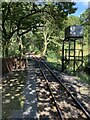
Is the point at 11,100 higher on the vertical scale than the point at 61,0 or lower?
lower

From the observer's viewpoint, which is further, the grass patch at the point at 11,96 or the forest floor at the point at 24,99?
the grass patch at the point at 11,96

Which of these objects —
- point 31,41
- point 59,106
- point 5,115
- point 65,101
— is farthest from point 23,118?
point 31,41

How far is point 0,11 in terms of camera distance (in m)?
24.0

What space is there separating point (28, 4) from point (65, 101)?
15.1 metres

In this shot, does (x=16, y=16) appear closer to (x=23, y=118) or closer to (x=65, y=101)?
(x=65, y=101)

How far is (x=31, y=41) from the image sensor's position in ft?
287

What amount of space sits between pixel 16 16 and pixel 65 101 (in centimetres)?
1552

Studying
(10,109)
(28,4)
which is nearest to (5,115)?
(10,109)

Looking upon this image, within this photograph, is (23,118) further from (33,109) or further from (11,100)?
(11,100)

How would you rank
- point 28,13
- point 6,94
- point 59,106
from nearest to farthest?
point 59,106 → point 6,94 → point 28,13

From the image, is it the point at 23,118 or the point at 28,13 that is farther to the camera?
the point at 28,13

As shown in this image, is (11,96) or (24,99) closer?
(24,99)

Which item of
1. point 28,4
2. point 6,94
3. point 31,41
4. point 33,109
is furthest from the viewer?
point 31,41

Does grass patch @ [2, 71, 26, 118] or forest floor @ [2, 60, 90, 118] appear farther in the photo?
grass patch @ [2, 71, 26, 118]
